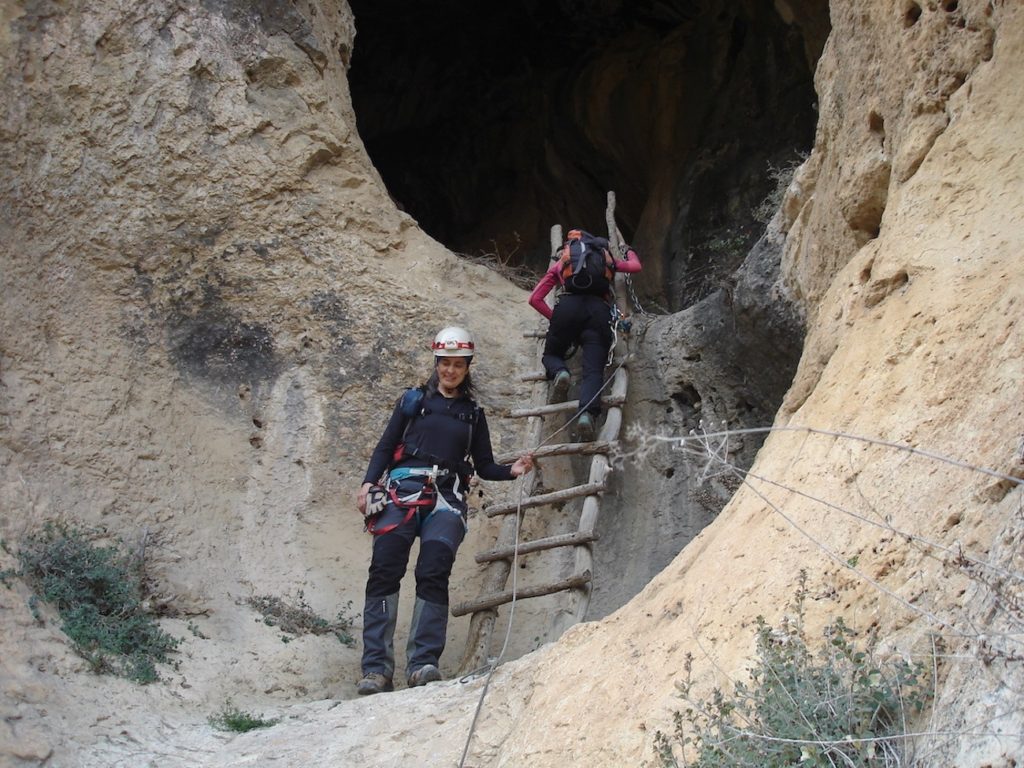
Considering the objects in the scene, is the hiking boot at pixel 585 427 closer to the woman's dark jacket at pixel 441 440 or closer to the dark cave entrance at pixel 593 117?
the woman's dark jacket at pixel 441 440

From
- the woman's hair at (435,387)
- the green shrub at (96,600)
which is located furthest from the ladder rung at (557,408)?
the green shrub at (96,600)

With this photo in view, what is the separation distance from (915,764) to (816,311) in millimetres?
2610

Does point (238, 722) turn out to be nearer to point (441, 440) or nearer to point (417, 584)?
point (417, 584)

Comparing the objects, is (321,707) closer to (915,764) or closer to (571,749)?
(571,749)

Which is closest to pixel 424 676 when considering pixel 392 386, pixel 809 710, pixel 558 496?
pixel 558 496

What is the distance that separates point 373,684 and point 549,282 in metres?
2.78

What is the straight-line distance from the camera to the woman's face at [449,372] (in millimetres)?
5602

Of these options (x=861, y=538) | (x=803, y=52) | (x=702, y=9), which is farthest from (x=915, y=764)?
(x=702, y=9)

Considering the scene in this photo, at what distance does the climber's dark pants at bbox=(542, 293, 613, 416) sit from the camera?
6523mm

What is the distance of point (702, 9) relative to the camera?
32.4ft

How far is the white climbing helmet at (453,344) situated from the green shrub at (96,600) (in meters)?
1.66

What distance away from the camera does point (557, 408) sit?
636cm

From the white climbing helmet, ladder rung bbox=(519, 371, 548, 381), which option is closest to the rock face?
ladder rung bbox=(519, 371, 548, 381)

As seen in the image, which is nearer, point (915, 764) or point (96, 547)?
point (915, 764)
